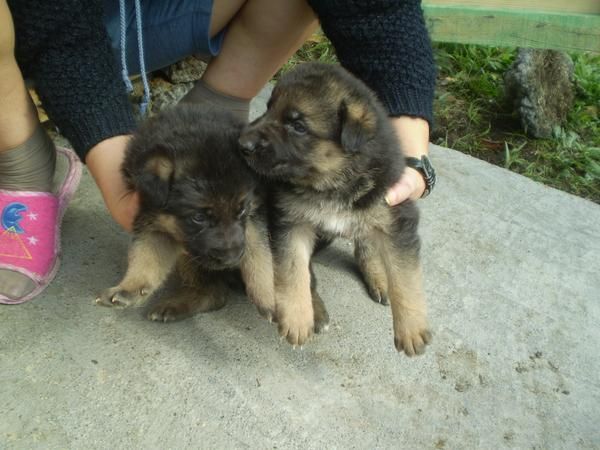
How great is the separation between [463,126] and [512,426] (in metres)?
3.51

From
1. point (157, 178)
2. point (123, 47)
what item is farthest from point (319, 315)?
point (123, 47)

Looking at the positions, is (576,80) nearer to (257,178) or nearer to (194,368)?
(257,178)

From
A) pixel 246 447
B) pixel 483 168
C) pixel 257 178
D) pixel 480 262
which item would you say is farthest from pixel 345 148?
pixel 483 168

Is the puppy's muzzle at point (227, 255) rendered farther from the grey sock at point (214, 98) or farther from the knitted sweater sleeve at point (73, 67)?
the grey sock at point (214, 98)

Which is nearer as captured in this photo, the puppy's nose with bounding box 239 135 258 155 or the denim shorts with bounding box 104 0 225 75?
the puppy's nose with bounding box 239 135 258 155

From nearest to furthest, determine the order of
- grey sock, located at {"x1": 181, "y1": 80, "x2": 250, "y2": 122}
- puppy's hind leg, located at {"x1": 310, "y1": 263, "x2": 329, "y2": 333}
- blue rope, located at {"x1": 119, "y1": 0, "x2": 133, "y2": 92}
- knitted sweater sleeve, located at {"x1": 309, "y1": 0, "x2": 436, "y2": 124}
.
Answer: puppy's hind leg, located at {"x1": 310, "y1": 263, "x2": 329, "y2": 333} < knitted sweater sleeve, located at {"x1": 309, "y1": 0, "x2": 436, "y2": 124} < blue rope, located at {"x1": 119, "y1": 0, "x2": 133, "y2": 92} < grey sock, located at {"x1": 181, "y1": 80, "x2": 250, "y2": 122}

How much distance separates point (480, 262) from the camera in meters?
3.51

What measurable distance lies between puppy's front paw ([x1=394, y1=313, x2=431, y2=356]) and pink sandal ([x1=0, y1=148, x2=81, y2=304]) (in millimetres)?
1702

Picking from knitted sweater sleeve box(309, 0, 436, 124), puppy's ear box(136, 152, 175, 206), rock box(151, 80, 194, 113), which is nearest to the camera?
puppy's ear box(136, 152, 175, 206)

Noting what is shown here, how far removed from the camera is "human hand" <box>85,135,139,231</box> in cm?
285

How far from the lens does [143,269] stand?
2.73 meters

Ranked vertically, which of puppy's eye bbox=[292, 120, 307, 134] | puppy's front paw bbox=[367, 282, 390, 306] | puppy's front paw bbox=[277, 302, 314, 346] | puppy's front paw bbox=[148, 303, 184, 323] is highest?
puppy's eye bbox=[292, 120, 307, 134]

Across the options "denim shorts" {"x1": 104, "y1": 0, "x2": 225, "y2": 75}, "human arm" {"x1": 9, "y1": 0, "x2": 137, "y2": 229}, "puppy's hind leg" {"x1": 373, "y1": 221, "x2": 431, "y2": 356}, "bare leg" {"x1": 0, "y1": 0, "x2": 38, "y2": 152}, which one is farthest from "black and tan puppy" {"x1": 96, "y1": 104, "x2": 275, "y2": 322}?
"denim shorts" {"x1": 104, "y1": 0, "x2": 225, "y2": 75}

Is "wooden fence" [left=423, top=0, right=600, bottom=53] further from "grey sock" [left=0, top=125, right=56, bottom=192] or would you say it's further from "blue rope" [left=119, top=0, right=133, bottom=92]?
"grey sock" [left=0, top=125, right=56, bottom=192]
